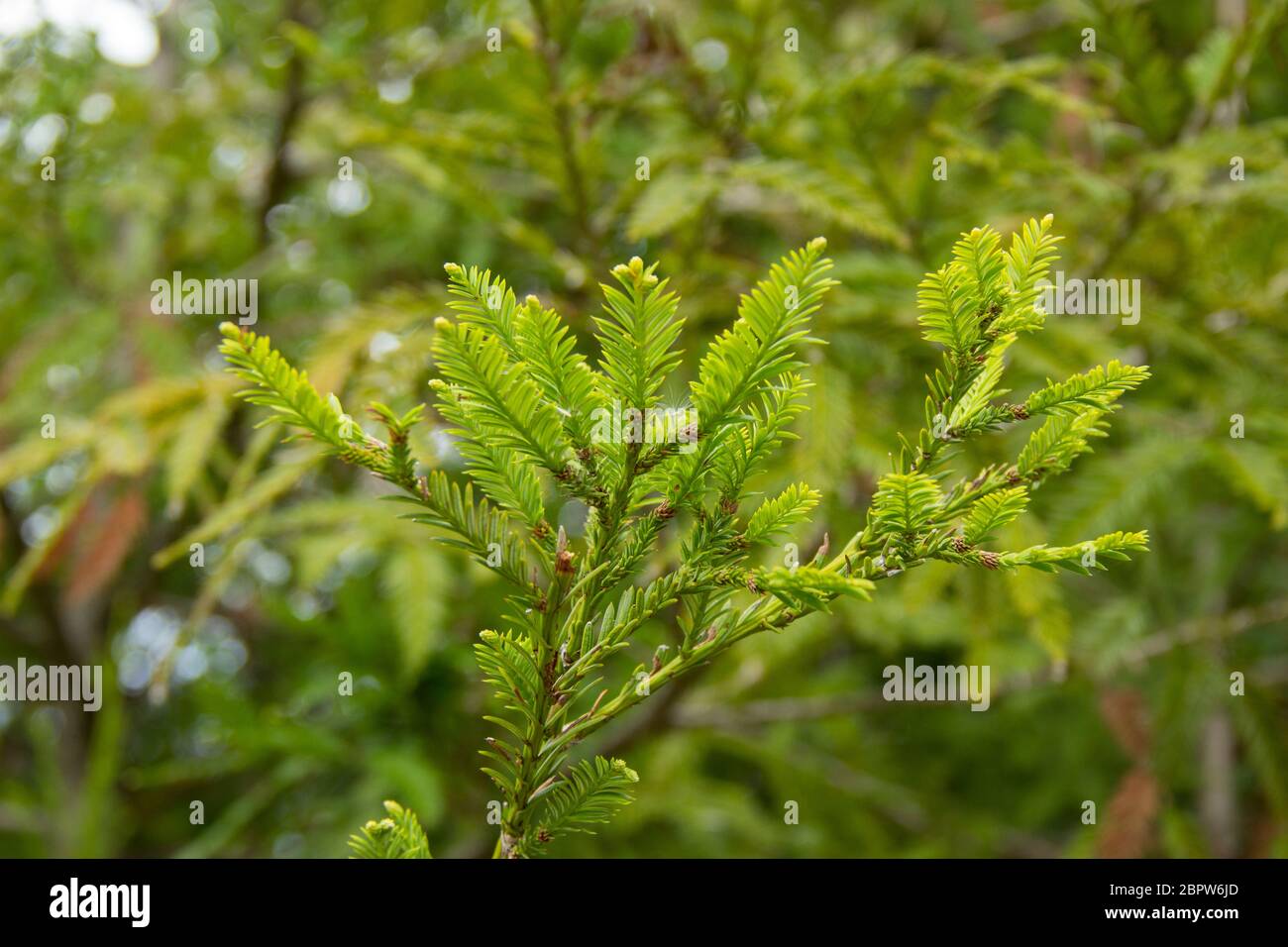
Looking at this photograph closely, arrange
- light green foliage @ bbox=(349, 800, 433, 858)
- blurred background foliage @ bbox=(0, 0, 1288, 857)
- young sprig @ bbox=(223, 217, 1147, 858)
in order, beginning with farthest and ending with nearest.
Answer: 1. blurred background foliage @ bbox=(0, 0, 1288, 857)
2. light green foliage @ bbox=(349, 800, 433, 858)
3. young sprig @ bbox=(223, 217, 1147, 858)

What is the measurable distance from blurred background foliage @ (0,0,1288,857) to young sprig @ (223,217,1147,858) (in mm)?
747

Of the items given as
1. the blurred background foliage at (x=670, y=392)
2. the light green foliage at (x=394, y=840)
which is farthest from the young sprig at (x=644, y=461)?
the blurred background foliage at (x=670, y=392)

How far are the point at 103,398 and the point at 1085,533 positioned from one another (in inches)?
89.8

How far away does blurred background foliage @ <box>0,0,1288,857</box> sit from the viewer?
1.62 metres

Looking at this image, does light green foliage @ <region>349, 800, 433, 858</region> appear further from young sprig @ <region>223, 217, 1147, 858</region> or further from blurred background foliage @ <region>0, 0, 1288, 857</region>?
blurred background foliage @ <region>0, 0, 1288, 857</region>

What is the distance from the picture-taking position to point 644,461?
0.70 meters

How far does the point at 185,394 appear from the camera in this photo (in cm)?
169

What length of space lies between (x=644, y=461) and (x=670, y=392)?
0.18 meters

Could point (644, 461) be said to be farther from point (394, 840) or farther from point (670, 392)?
point (394, 840)

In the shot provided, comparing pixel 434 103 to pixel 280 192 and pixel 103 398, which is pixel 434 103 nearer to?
pixel 280 192

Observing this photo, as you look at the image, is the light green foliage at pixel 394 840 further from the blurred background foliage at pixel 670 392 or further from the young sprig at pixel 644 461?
the blurred background foliage at pixel 670 392

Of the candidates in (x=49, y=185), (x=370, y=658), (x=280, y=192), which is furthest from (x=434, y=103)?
(x=370, y=658)

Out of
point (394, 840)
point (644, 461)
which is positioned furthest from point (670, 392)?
point (394, 840)

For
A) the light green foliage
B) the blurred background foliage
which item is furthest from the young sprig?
the blurred background foliage
